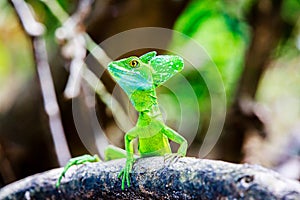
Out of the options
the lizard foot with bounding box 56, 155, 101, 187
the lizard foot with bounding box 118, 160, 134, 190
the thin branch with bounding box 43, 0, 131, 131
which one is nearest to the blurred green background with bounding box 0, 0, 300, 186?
the thin branch with bounding box 43, 0, 131, 131

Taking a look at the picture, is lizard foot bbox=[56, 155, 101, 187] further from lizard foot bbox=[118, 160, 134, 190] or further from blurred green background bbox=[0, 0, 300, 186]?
blurred green background bbox=[0, 0, 300, 186]

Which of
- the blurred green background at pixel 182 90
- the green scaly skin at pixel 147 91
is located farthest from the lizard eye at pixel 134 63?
the blurred green background at pixel 182 90

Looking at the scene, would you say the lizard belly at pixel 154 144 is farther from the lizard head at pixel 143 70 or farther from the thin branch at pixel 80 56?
the thin branch at pixel 80 56

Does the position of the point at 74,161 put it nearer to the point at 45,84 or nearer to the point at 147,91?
the point at 147,91

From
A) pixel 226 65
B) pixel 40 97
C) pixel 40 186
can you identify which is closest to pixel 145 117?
pixel 40 186

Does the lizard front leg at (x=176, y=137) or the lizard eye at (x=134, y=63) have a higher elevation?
the lizard eye at (x=134, y=63)

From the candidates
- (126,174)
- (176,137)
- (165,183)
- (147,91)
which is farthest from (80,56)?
(165,183)

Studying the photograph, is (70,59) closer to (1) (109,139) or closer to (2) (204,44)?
(1) (109,139)

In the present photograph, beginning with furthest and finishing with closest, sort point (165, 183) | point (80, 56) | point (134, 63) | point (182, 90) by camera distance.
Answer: point (182, 90)
point (80, 56)
point (134, 63)
point (165, 183)
